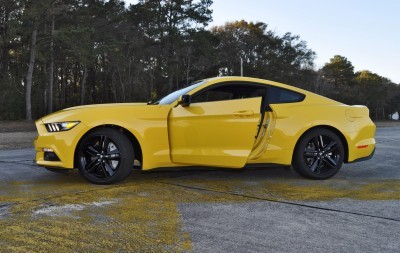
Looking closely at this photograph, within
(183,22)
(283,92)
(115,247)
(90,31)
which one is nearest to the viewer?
(115,247)

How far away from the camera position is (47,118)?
5383mm

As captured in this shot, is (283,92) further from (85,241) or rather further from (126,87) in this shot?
(126,87)

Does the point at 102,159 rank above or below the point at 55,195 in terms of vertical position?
above

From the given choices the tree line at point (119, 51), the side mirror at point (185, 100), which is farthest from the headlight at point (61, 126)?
the tree line at point (119, 51)

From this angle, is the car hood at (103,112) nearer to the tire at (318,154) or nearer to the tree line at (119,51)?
the tire at (318,154)

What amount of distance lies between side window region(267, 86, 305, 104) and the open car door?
441mm

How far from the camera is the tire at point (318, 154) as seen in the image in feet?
18.9

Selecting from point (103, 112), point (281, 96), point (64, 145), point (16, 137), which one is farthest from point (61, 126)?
point (16, 137)

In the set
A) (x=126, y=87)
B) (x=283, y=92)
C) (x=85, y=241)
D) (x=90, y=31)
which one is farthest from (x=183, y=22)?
(x=85, y=241)

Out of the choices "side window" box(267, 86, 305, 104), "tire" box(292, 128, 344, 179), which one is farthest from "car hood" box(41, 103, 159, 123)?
"tire" box(292, 128, 344, 179)

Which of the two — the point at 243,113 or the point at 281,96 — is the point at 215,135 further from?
the point at 281,96

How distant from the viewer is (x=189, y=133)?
17.5 feet

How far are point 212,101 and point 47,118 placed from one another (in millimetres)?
2187

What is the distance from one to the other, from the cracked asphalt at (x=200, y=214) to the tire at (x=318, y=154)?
0.17m
